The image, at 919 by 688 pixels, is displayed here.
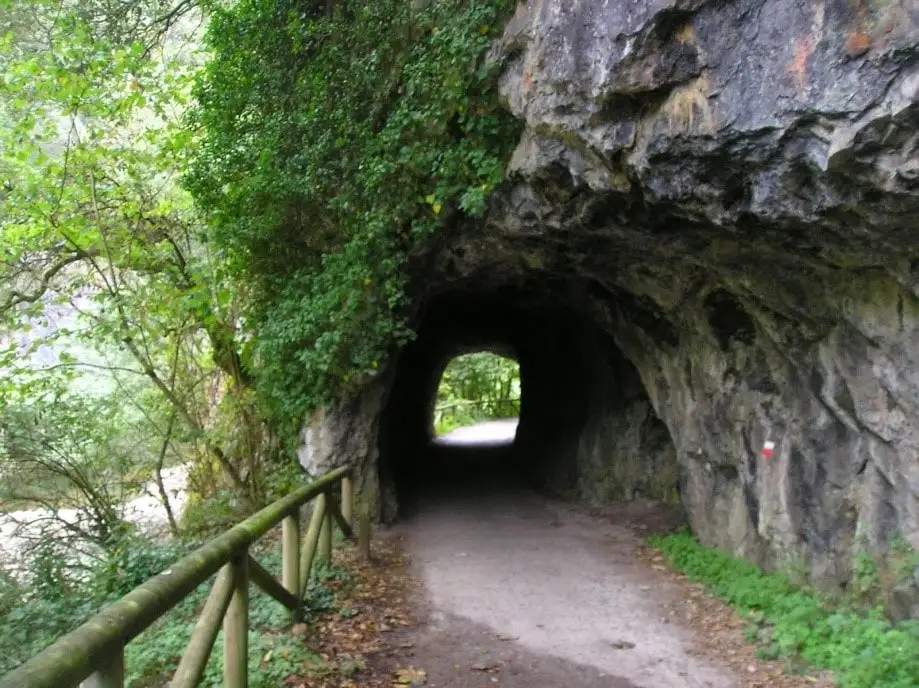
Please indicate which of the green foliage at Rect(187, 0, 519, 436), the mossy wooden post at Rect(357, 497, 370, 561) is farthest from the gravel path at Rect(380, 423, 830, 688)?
the green foliage at Rect(187, 0, 519, 436)

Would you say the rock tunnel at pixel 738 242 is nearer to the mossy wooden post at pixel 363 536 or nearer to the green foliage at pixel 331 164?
the green foliage at pixel 331 164

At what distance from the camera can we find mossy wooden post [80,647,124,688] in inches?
80.7

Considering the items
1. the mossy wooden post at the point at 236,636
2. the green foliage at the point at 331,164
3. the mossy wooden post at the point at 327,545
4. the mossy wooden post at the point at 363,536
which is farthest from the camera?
the mossy wooden post at the point at 363,536

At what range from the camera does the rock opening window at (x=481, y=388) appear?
29.4m

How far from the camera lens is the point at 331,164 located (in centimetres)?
812

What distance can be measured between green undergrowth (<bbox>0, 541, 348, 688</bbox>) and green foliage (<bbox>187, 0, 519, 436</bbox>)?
2.43 metres

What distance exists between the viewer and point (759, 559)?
6.38m

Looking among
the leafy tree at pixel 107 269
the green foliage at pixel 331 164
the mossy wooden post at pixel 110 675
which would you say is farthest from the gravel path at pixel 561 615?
the leafy tree at pixel 107 269

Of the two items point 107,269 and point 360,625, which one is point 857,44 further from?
point 107,269

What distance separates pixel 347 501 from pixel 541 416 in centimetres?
756

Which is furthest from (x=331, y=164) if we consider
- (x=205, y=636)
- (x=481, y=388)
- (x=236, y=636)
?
(x=481, y=388)

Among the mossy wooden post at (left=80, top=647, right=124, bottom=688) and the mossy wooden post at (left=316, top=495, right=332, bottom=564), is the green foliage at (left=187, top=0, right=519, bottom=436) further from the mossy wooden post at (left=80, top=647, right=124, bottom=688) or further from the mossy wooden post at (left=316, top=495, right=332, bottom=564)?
the mossy wooden post at (left=80, top=647, right=124, bottom=688)

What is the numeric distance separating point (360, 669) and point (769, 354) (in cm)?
450

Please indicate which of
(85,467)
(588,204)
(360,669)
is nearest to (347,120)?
(588,204)
